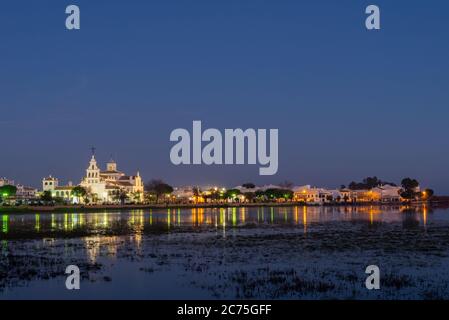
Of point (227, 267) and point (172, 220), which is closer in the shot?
point (227, 267)

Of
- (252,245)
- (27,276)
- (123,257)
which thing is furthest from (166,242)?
(27,276)

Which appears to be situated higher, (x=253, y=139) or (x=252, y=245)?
(x=253, y=139)

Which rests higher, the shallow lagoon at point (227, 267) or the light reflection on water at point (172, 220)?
the shallow lagoon at point (227, 267)

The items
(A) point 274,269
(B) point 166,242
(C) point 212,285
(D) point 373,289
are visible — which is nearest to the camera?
(D) point 373,289

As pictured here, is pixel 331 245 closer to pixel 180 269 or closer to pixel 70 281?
pixel 180 269

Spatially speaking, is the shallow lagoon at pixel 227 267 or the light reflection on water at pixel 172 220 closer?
the shallow lagoon at pixel 227 267

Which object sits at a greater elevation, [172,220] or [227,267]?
[227,267]

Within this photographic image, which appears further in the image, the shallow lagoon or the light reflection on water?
the light reflection on water

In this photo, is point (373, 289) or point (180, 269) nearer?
point (373, 289)

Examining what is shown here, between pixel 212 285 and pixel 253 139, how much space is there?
48.7 feet

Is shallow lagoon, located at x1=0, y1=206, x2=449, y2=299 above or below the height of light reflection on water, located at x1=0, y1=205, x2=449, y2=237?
above

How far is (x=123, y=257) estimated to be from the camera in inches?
1481
